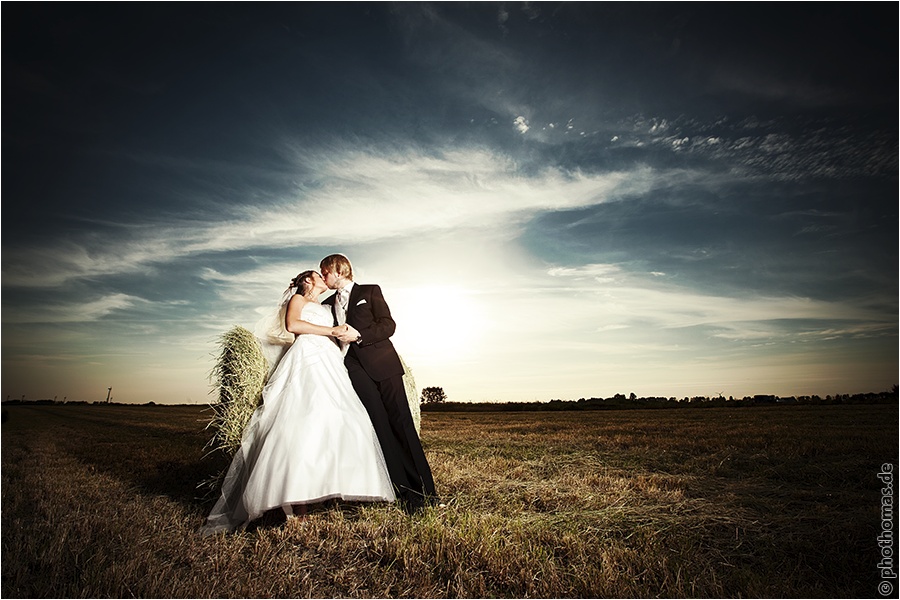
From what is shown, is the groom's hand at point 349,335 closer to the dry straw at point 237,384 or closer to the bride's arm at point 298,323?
the bride's arm at point 298,323

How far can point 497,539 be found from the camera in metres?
3.89

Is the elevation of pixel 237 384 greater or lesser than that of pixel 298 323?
lesser

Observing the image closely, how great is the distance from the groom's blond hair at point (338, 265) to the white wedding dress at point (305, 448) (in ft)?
2.48

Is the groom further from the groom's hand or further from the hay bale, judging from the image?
the hay bale

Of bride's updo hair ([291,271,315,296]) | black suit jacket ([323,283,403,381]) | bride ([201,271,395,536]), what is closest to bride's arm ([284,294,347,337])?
bride ([201,271,395,536])

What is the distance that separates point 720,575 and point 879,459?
22.1ft

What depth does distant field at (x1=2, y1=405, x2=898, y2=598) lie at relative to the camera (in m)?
3.32

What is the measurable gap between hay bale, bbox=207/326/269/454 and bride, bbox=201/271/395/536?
62 cm

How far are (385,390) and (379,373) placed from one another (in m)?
0.21

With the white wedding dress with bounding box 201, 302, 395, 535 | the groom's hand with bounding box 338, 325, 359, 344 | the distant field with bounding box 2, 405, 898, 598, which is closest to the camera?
the distant field with bounding box 2, 405, 898, 598

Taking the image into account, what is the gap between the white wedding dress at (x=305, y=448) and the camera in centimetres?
421

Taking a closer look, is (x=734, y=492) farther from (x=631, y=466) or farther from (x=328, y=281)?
(x=328, y=281)

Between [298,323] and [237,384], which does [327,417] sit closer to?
[298,323]

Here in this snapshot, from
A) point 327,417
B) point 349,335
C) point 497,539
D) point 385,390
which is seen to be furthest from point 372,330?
point 497,539
